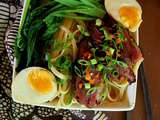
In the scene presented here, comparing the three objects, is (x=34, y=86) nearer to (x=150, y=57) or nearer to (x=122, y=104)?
(x=122, y=104)

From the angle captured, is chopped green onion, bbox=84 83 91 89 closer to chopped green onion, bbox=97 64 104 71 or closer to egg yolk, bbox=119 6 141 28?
chopped green onion, bbox=97 64 104 71

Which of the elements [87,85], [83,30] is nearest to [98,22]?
[83,30]

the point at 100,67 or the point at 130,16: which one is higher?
the point at 130,16

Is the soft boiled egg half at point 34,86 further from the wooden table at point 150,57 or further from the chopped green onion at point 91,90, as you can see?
the wooden table at point 150,57

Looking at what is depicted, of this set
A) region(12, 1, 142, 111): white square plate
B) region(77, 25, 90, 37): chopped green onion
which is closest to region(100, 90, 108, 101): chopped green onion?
region(12, 1, 142, 111): white square plate

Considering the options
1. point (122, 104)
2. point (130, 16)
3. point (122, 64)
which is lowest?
point (122, 104)

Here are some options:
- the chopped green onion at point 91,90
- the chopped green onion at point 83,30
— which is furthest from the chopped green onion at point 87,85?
the chopped green onion at point 83,30
